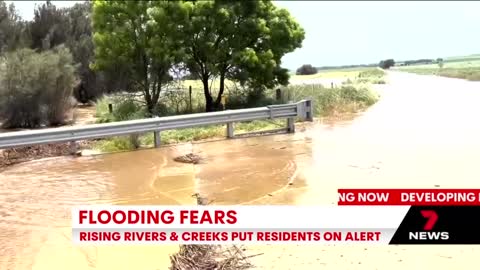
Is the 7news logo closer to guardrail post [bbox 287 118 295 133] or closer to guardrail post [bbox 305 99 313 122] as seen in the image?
guardrail post [bbox 287 118 295 133]

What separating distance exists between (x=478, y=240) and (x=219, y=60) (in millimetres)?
17889

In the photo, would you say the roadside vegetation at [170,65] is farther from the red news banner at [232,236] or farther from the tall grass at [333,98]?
the red news banner at [232,236]

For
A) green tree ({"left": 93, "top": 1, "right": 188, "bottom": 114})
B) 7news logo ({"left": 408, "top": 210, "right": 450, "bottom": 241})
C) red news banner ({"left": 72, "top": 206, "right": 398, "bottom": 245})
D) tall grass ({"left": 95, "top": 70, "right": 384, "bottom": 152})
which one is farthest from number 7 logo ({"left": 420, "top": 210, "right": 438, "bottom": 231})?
green tree ({"left": 93, "top": 1, "right": 188, "bottom": 114})

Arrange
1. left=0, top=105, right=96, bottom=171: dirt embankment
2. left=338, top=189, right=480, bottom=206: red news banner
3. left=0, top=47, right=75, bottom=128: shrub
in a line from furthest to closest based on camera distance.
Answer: left=0, top=47, right=75, bottom=128: shrub < left=0, top=105, right=96, bottom=171: dirt embankment < left=338, top=189, right=480, bottom=206: red news banner

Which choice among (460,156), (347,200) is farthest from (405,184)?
(460,156)

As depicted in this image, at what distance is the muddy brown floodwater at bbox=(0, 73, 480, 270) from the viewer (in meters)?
5.66

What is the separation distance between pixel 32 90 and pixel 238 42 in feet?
27.8

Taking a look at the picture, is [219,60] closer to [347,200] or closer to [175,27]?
[175,27]

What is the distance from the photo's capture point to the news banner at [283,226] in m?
5.16

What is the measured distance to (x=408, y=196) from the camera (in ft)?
24.1

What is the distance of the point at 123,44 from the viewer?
872 inches

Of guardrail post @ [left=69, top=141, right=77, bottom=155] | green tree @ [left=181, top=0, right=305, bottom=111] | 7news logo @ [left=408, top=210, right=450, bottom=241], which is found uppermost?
green tree @ [left=181, top=0, right=305, bottom=111]

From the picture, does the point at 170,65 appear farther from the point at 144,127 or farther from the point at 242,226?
the point at 242,226

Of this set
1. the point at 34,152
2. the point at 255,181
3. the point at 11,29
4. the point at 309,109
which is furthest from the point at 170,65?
the point at 11,29
